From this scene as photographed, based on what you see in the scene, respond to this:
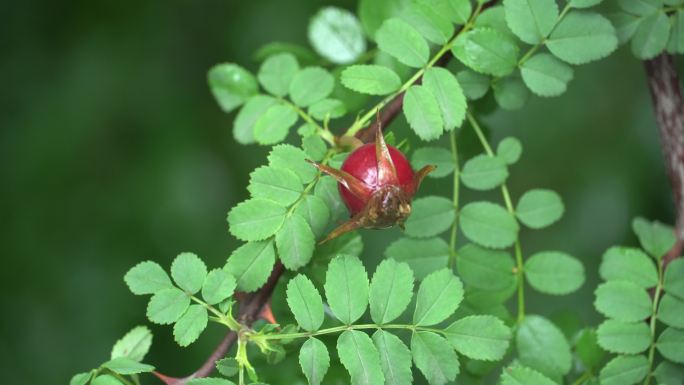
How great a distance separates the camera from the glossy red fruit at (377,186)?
0.80 m

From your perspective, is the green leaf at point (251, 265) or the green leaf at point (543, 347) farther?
the green leaf at point (543, 347)

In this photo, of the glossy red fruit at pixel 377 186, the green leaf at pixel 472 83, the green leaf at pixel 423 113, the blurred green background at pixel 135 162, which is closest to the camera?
the glossy red fruit at pixel 377 186

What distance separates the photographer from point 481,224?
3.46ft

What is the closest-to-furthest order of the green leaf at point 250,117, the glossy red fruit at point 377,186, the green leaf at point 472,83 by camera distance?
the glossy red fruit at point 377,186 → the green leaf at point 472,83 → the green leaf at point 250,117

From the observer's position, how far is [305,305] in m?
0.85

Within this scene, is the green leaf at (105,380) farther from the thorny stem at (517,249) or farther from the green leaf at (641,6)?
the green leaf at (641,6)

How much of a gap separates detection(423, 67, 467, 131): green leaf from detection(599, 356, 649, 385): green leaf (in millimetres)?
308

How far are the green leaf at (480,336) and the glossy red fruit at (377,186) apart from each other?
14 cm

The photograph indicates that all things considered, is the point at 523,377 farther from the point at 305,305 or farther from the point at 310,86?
the point at 310,86

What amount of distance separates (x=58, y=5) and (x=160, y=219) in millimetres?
564

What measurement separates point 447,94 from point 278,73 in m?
→ 0.30

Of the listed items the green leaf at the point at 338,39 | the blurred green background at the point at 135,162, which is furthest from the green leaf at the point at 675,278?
the blurred green background at the point at 135,162

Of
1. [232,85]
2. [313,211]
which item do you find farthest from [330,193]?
[232,85]

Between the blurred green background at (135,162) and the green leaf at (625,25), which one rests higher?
the green leaf at (625,25)
